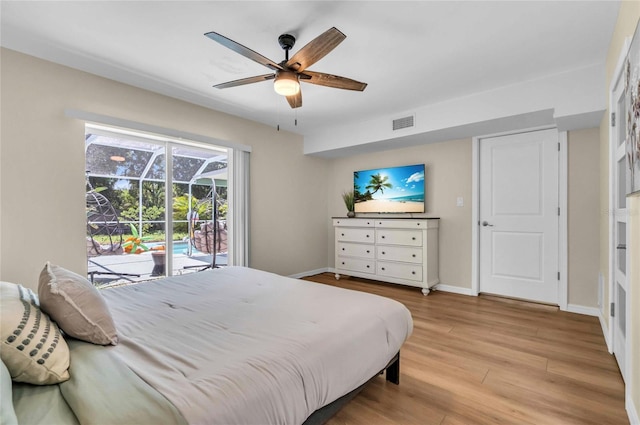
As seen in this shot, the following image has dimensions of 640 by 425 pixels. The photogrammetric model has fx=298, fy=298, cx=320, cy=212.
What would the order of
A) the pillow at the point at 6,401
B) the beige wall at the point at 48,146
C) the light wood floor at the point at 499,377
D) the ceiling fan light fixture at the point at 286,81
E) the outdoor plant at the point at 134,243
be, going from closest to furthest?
the pillow at the point at 6,401 → the light wood floor at the point at 499,377 → the ceiling fan light fixture at the point at 286,81 → the beige wall at the point at 48,146 → the outdoor plant at the point at 134,243

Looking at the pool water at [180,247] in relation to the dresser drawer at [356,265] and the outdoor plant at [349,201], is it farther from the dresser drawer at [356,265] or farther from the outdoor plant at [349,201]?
the outdoor plant at [349,201]

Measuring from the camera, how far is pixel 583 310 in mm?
3195

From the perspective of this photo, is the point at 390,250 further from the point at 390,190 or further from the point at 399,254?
the point at 390,190

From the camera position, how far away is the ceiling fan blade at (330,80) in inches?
90.2

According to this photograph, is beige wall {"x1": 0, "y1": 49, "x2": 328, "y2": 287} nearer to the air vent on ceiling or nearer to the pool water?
the pool water

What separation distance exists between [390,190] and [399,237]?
0.82 m

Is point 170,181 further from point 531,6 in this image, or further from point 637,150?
point 637,150

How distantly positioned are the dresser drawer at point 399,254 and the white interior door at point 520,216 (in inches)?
32.4

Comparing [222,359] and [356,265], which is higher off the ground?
[222,359]

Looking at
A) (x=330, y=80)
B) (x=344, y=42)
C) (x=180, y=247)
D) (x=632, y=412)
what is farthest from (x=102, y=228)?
(x=632, y=412)

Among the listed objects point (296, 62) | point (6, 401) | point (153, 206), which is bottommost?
point (6, 401)

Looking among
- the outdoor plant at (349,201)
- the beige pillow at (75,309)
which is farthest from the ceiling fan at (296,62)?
the outdoor plant at (349,201)

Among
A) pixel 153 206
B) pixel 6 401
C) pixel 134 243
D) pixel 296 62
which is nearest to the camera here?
pixel 6 401

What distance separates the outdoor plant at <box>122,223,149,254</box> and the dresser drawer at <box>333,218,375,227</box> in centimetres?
276
